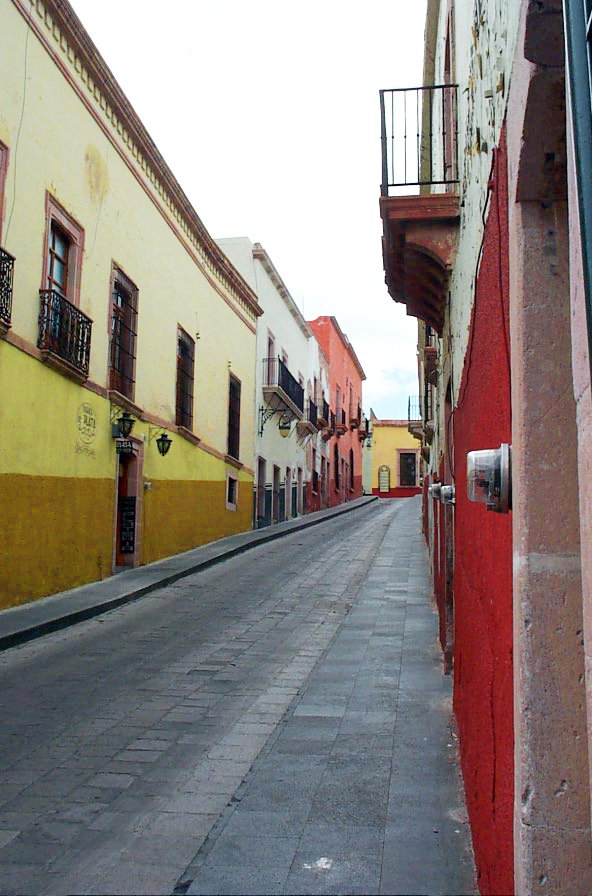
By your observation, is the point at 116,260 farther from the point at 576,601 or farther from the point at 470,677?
the point at 576,601

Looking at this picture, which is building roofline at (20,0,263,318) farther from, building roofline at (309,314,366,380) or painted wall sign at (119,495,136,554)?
building roofline at (309,314,366,380)

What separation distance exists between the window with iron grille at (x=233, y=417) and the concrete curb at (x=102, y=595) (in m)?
2.99

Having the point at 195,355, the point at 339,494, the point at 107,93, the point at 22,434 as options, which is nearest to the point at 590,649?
the point at 22,434

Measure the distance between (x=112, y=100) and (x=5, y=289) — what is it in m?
4.90

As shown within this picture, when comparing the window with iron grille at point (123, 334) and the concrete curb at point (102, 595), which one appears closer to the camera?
the concrete curb at point (102, 595)

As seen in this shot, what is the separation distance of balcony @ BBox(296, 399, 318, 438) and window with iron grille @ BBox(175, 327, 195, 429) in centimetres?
1135

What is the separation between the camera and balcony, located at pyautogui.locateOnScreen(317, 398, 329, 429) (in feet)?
104

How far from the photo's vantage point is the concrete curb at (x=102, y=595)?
27.9 ft

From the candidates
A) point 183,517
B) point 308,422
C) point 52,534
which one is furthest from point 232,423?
point 52,534

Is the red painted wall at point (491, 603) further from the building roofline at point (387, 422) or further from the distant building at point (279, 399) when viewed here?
the building roofline at point (387, 422)

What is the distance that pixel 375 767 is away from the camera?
454 cm

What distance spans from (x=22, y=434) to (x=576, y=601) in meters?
8.78

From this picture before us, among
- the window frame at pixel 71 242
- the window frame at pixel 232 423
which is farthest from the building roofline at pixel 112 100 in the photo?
the window frame at pixel 232 423

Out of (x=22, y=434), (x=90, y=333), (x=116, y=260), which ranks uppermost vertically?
(x=116, y=260)
